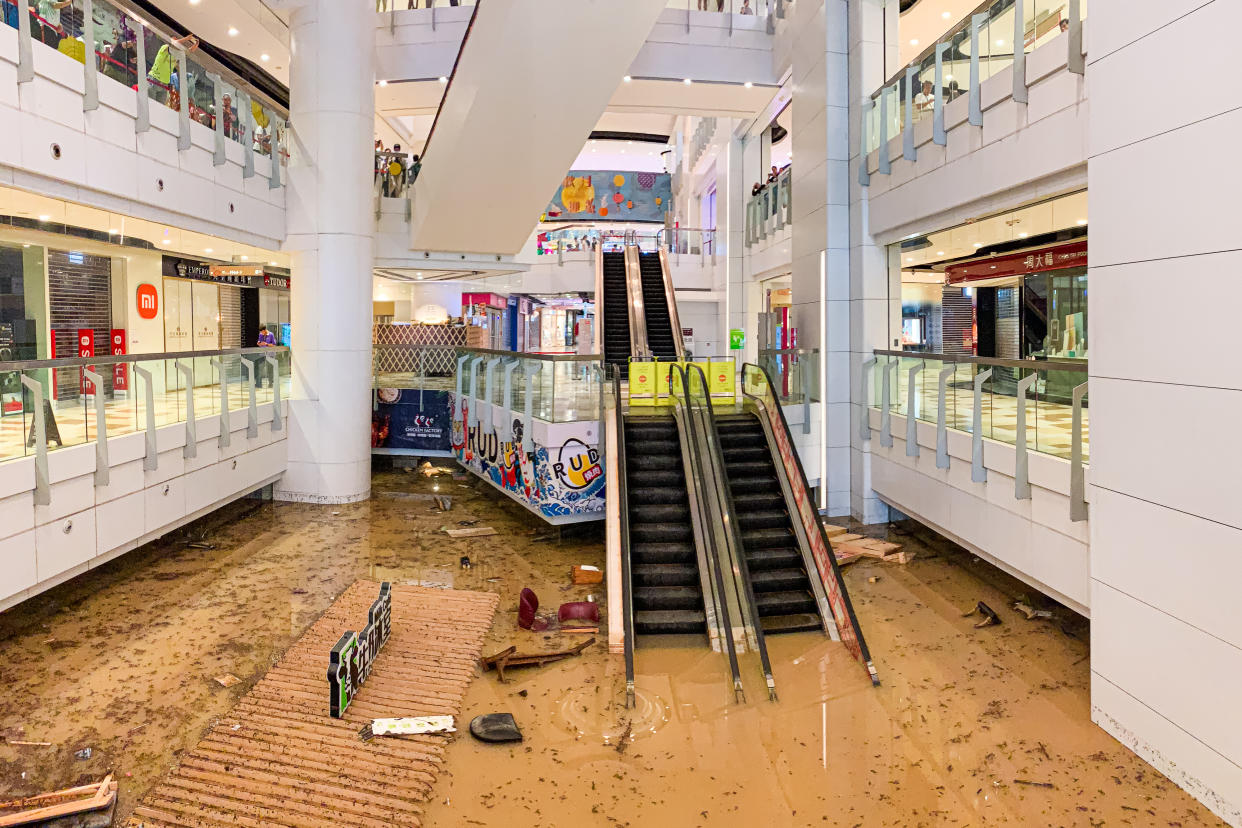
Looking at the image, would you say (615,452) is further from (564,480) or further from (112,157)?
(112,157)

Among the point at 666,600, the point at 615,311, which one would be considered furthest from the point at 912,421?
the point at 615,311

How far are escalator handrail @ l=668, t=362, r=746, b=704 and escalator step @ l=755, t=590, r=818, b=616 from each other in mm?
465

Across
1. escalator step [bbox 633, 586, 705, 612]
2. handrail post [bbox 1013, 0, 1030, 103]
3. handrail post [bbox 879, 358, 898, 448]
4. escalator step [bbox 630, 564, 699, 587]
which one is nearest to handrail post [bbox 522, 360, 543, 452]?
escalator step [bbox 630, 564, 699, 587]

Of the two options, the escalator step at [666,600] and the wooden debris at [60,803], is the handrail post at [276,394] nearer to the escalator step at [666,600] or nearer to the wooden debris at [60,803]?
the escalator step at [666,600]

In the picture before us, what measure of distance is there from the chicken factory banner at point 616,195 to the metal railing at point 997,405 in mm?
26535

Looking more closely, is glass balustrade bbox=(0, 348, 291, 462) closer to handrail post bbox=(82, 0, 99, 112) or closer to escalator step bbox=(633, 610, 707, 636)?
handrail post bbox=(82, 0, 99, 112)

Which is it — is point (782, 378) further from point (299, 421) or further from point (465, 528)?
point (299, 421)

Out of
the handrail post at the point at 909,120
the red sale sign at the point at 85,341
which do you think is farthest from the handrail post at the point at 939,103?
the red sale sign at the point at 85,341

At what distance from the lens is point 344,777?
420 cm

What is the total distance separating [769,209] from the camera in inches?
603

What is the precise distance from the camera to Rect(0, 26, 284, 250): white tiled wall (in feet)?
20.7

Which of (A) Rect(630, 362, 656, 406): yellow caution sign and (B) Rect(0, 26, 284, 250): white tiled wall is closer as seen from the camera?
(B) Rect(0, 26, 284, 250): white tiled wall

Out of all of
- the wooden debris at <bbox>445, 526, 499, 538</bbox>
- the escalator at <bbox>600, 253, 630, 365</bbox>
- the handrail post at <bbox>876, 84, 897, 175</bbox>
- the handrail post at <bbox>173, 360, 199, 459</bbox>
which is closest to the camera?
the handrail post at <bbox>173, 360, 199, 459</bbox>

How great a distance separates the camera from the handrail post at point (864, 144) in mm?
9969
